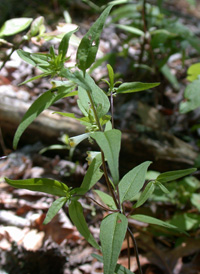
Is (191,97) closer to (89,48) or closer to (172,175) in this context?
(172,175)

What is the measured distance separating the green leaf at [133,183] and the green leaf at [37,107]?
1.47 ft

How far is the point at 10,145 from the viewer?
2.65m

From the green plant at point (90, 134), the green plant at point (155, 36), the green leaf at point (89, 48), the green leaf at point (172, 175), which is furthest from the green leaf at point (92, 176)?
the green plant at point (155, 36)

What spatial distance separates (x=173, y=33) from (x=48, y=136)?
154 centimetres

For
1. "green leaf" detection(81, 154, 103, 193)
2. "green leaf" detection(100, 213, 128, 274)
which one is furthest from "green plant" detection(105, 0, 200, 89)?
"green leaf" detection(100, 213, 128, 274)

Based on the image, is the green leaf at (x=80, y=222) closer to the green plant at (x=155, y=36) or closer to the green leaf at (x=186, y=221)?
the green leaf at (x=186, y=221)

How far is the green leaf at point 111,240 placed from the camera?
0.95 meters

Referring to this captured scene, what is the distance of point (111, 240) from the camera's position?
0.98 m

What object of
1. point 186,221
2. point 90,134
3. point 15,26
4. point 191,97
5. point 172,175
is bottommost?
point 186,221

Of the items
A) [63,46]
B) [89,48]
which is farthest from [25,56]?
[89,48]

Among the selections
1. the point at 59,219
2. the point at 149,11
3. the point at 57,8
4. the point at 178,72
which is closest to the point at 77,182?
the point at 59,219

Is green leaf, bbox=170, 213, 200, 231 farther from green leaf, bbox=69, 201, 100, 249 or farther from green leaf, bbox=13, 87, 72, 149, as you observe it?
green leaf, bbox=13, 87, 72, 149

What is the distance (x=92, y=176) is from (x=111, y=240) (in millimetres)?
257

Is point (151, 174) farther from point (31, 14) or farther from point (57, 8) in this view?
point (57, 8)
